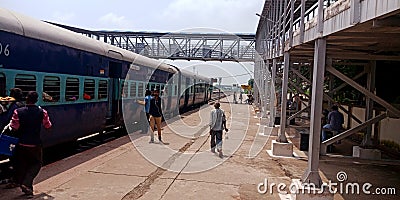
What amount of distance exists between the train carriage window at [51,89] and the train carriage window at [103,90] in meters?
2.58

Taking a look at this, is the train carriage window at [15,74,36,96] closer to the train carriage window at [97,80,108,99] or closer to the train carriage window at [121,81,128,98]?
the train carriage window at [97,80,108,99]

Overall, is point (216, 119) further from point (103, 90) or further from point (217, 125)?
point (103, 90)

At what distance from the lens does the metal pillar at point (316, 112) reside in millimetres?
6809

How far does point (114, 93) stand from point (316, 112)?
23.3 feet

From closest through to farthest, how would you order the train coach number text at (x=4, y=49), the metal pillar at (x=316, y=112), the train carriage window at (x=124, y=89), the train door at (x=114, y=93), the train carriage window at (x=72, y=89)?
1. the train coach number text at (x=4, y=49)
2. the metal pillar at (x=316, y=112)
3. the train carriage window at (x=72, y=89)
4. the train door at (x=114, y=93)
5. the train carriage window at (x=124, y=89)

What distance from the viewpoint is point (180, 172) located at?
872 centimetres

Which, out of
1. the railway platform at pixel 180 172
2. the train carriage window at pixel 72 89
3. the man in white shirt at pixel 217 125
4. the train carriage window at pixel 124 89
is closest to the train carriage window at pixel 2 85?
the railway platform at pixel 180 172

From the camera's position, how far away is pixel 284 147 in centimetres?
1166

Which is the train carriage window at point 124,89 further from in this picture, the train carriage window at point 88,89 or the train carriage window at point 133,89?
the train carriage window at point 88,89

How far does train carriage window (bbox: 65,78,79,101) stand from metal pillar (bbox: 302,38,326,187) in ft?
17.2

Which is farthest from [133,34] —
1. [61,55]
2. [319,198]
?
[319,198]

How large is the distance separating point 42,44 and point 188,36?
36996 mm

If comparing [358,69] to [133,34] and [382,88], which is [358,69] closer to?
[382,88]

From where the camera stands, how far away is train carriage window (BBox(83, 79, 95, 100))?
32.4ft
